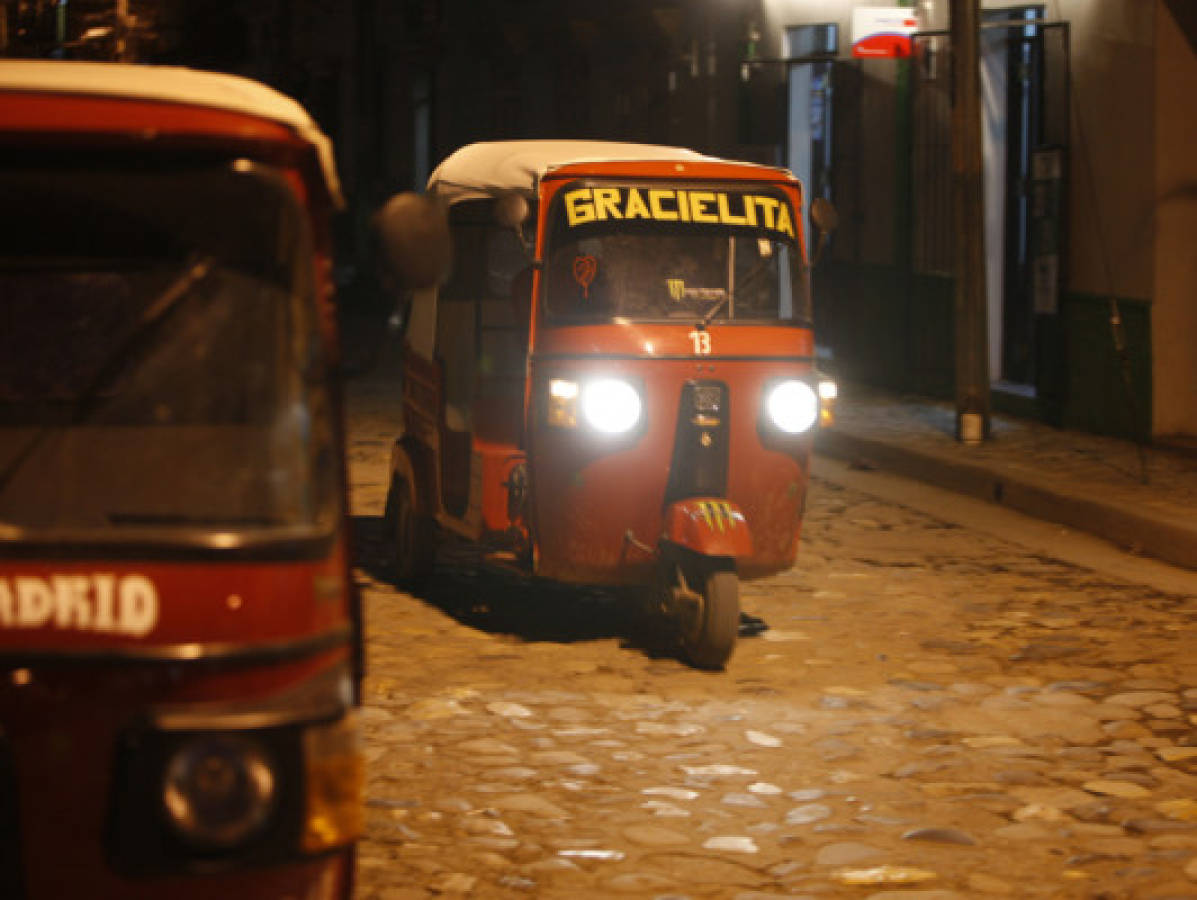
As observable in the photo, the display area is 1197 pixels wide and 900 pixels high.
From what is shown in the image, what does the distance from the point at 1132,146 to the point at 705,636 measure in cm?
816

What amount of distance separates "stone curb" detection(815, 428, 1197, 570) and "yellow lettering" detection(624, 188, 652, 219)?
3.86m

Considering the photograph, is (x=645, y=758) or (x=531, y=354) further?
(x=531, y=354)

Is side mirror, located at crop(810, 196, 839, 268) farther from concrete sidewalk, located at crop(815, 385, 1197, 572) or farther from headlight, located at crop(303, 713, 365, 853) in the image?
headlight, located at crop(303, 713, 365, 853)

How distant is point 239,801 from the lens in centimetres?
339

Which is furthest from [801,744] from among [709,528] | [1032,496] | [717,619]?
[1032,496]

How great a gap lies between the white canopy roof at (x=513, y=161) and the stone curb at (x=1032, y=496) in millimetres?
3264

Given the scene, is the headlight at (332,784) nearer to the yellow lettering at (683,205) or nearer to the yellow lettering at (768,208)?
the yellow lettering at (683,205)

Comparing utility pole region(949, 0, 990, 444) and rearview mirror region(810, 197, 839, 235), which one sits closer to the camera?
rearview mirror region(810, 197, 839, 235)

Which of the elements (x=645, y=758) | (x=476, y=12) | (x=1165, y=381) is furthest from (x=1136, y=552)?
(x=476, y=12)

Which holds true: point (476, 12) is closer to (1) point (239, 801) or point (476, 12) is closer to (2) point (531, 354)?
(2) point (531, 354)

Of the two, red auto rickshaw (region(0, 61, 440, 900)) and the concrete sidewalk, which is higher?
red auto rickshaw (region(0, 61, 440, 900))

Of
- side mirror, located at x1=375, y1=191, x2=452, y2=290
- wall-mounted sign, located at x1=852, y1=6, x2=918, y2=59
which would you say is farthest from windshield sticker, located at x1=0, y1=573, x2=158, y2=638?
wall-mounted sign, located at x1=852, y1=6, x2=918, y2=59

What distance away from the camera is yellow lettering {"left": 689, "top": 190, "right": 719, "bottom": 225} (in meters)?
8.16

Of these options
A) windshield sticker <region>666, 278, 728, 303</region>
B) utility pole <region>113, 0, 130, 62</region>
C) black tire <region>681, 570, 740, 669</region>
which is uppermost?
utility pole <region>113, 0, 130, 62</region>
